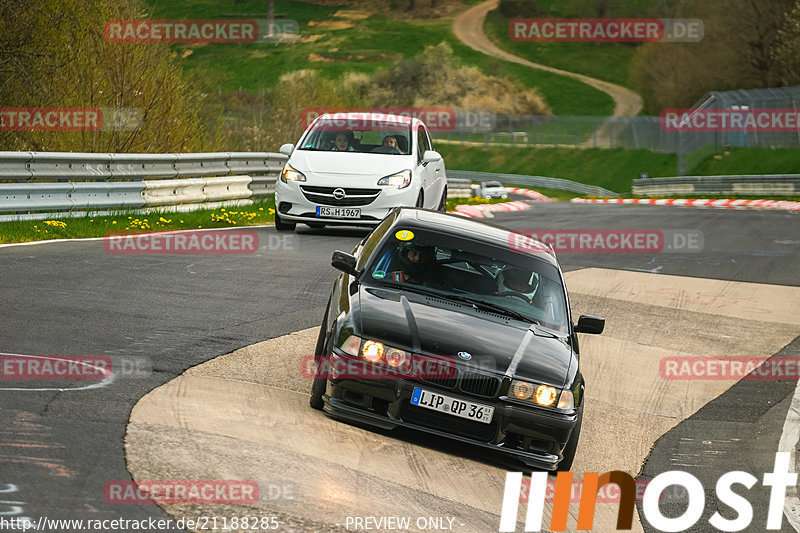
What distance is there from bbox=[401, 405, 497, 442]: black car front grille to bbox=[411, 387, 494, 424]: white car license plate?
0.10ft

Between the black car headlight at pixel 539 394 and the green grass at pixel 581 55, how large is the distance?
108487mm

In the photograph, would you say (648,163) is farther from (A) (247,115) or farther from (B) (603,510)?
(B) (603,510)

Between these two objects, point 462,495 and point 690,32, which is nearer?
point 462,495

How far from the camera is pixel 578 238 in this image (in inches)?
818

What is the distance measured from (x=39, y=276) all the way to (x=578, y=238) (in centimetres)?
1147

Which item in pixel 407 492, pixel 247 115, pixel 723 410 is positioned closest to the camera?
pixel 407 492

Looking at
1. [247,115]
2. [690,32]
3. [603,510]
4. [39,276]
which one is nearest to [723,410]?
[603,510]

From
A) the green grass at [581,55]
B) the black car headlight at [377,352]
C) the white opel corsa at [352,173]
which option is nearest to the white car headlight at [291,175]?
the white opel corsa at [352,173]

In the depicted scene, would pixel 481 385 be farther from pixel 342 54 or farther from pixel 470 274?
pixel 342 54

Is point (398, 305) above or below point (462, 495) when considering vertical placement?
above

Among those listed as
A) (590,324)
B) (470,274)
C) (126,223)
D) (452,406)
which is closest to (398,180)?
(126,223)

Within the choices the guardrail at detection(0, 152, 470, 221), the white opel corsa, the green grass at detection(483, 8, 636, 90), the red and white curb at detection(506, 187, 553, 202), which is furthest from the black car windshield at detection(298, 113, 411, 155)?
the green grass at detection(483, 8, 636, 90)

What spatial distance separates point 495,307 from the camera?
26.0 ft

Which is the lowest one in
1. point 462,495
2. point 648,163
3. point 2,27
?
point 648,163
